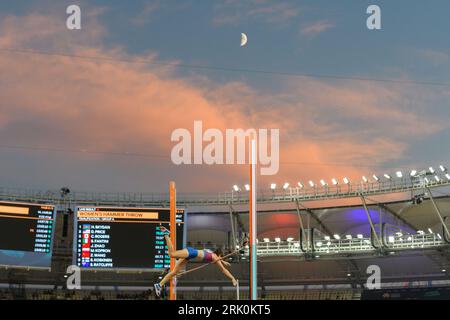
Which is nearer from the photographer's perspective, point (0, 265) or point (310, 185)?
point (0, 265)

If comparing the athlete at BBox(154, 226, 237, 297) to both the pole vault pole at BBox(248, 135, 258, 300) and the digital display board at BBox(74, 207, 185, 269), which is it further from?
the digital display board at BBox(74, 207, 185, 269)

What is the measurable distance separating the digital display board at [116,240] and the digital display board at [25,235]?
81.6 inches

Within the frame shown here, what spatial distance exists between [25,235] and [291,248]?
59.4 feet

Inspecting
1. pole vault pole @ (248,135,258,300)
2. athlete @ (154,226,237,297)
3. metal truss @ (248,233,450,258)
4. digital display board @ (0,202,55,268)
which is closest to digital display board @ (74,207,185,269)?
digital display board @ (0,202,55,268)

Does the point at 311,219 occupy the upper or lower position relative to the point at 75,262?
upper

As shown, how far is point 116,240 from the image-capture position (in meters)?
39.6

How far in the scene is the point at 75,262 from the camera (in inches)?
1540

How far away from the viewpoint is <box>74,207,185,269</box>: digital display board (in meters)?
39.4

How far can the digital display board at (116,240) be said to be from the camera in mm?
39375

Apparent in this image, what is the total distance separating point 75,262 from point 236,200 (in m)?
13.6

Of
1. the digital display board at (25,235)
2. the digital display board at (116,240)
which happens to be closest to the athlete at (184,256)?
the digital display board at (116,240)
